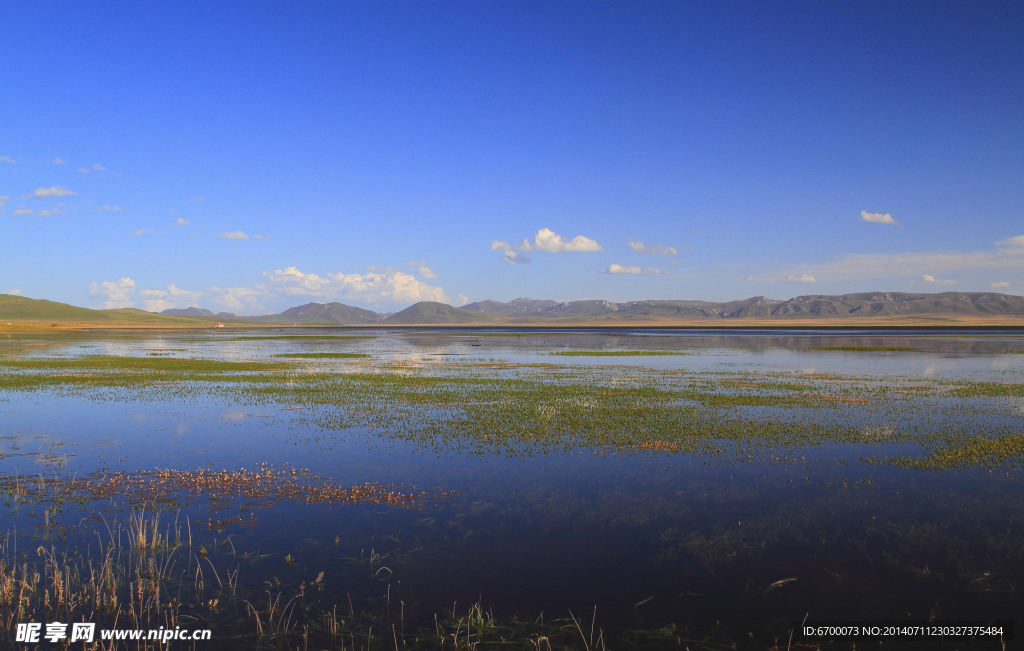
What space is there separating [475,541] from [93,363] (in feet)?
205

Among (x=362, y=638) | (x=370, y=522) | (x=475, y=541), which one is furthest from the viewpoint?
(x=370, y=522)

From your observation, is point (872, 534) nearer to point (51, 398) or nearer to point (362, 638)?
point (362, 638)

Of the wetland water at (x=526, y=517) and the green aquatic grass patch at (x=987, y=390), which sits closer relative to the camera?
the wetland water at (x=526, y=517)

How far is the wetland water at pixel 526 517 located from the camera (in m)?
9.95

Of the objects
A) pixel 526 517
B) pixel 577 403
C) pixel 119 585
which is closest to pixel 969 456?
pixel 526 517

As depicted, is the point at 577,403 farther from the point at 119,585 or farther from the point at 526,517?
the point at 119,585

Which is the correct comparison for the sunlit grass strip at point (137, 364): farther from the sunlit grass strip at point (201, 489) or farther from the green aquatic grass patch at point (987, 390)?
the green aquatic grass patch at point (987, 390)

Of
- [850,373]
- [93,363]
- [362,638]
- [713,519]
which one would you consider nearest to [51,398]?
[93,363]

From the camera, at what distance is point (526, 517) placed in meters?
14.7

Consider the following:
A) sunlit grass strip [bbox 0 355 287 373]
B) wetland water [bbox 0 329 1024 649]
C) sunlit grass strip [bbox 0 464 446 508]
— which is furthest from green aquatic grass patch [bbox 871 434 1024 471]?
sunlit grass strip [bbox 0 355 287 373]

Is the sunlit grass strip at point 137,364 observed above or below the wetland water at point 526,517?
above

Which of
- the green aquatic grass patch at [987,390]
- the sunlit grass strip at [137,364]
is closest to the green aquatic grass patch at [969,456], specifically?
the green aquatic grass patch at [987,390]

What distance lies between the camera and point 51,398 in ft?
113

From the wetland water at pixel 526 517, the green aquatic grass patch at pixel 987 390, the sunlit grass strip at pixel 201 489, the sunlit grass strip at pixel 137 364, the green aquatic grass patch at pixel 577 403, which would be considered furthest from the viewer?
the sunlit grass strip at pixel 137 364
